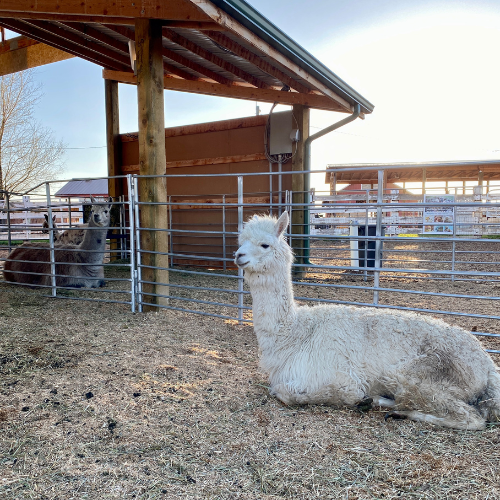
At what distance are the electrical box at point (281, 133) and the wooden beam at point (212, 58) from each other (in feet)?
2.44

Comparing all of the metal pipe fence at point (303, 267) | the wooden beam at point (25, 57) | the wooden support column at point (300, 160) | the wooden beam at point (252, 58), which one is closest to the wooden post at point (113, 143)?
the metal pipe fence at point (303, 267)

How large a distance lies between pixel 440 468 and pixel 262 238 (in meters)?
1.89

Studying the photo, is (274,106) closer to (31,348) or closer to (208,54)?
(208,54)

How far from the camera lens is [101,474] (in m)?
2.10

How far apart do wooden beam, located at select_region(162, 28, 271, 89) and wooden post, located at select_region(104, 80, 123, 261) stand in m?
4.07

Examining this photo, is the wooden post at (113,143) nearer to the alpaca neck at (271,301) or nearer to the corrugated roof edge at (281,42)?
the corrugated roof edge at (281,42)

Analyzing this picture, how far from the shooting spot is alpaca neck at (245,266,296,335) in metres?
3.19

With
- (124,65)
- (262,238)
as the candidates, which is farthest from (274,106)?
(262,238)

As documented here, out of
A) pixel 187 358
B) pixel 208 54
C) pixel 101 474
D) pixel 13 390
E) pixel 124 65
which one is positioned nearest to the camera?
pixel 101 474

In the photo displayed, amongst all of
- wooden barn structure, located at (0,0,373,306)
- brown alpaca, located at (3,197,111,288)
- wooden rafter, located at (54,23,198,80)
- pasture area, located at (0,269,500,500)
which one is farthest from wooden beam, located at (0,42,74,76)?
pasture area, located at (0,269,500,500)

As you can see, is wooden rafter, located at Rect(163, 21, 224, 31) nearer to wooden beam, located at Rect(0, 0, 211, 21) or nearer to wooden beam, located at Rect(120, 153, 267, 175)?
wooden beam, located at Rect(0, 0, 211, 21)

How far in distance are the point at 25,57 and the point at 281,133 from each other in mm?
5656

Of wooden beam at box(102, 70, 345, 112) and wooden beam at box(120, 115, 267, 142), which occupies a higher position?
wooden beam at box(102, 70, 345, 112)

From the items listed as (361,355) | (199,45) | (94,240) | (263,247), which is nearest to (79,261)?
(94,240)
